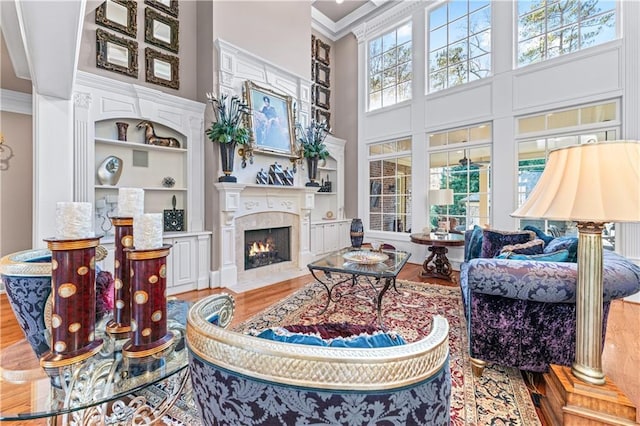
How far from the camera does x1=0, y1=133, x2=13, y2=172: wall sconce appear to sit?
12.0 ft

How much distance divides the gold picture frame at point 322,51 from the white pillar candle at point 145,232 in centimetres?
602

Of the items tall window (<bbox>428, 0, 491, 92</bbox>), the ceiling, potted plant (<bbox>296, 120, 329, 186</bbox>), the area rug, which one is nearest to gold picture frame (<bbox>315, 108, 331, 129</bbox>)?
potted plant (<bbox>296, 120, 329, 186</bbox>)

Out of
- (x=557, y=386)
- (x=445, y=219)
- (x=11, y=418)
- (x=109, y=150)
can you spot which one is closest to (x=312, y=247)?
(x=445, y=219)

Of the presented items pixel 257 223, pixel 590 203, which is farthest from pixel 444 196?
pixel 590 203

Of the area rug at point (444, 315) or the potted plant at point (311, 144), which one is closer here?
the area rug at point (444, 315)

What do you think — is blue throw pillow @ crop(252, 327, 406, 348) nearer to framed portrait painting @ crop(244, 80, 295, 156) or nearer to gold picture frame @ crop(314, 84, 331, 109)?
framed portrait painting @ crop(244, 80, 295, 156)

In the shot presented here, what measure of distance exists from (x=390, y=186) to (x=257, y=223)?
9.33 ft

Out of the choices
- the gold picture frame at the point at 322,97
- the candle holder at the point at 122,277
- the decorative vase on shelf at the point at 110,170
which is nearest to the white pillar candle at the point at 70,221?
the candle holder at the point at 122,277

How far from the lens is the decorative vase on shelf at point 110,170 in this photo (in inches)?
127

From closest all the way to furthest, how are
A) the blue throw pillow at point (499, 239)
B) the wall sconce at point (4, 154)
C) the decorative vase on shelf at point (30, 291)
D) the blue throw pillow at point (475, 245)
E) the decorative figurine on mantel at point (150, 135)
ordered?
the decorative vase on shelf at point (30, 291), the blue throw pillow at point (499, 239), the blue throw pillow at point (475, 245), the decorative figurine on mantel at point (150, 135), the wall sconce at point (4, 154)

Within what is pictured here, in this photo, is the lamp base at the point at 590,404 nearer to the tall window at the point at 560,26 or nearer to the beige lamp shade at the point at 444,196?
the beige lamp shade at the point at 444,196

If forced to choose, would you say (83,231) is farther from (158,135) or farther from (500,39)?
(500,39)

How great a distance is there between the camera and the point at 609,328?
2.54m

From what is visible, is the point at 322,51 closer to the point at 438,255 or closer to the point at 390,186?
the point at 390,186
